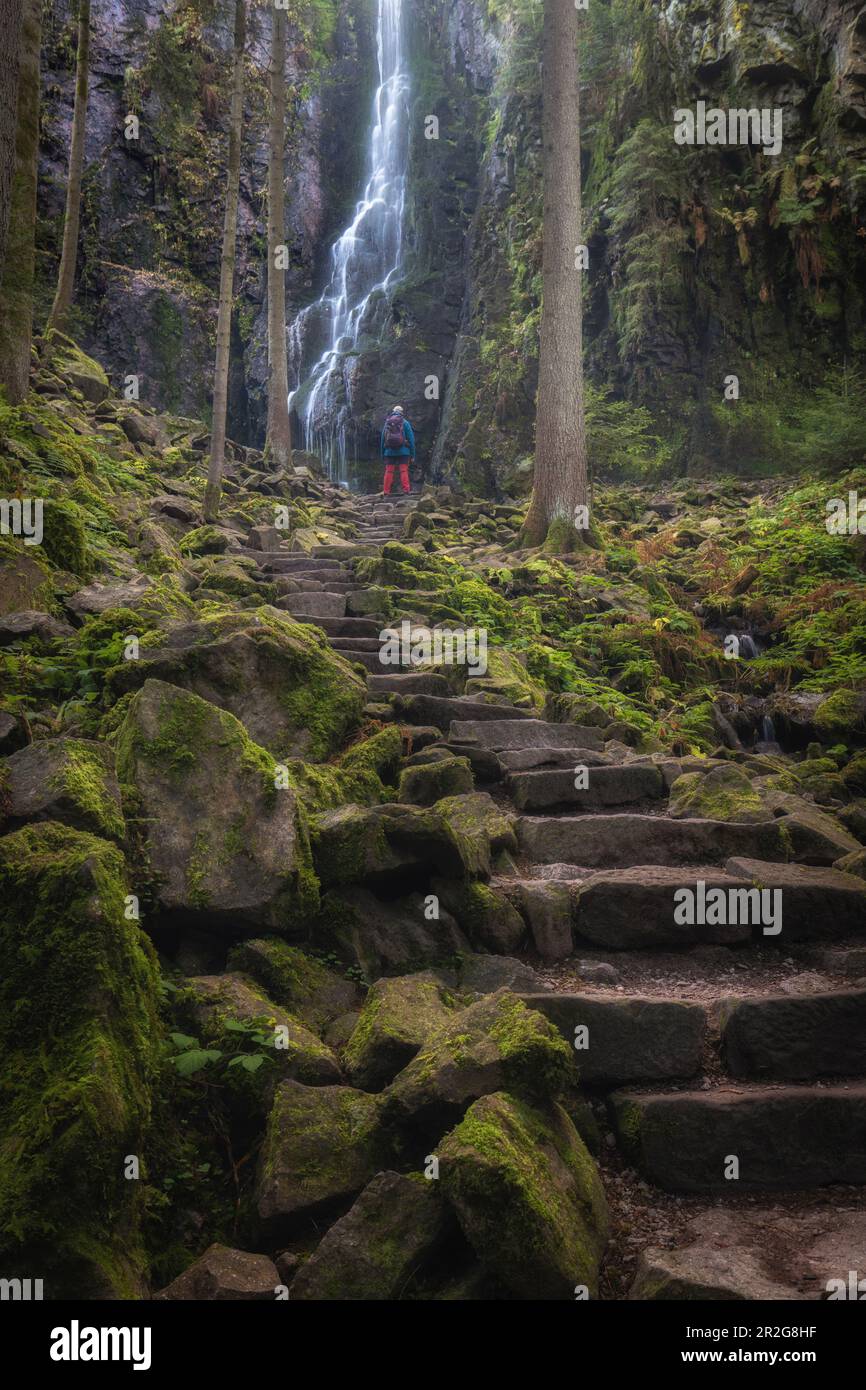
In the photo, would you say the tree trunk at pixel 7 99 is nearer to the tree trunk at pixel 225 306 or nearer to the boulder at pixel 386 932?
the boulder at pixel 386 932

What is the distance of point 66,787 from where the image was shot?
10.8 ft

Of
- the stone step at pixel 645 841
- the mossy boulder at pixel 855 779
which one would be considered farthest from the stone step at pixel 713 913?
the mossy boulder at pixel 855 779

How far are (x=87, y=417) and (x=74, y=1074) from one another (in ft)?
39.2

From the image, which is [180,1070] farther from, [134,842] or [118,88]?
[118,88]

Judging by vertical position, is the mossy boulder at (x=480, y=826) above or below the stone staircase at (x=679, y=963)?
above

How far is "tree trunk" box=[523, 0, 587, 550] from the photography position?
13219 millimetres

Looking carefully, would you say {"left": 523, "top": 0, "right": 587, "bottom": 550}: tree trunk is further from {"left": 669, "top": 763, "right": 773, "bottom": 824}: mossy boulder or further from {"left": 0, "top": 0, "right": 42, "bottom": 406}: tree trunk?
{"left": 669, "top": 763, "right": 773, "bottom": 824}: mossy boulder

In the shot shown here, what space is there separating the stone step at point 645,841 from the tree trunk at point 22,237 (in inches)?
288

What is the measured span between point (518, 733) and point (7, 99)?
210 inches

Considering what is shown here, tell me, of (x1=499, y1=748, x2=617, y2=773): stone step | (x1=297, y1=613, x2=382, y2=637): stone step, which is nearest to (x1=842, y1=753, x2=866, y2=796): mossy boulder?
(x1=499, y1=748, x2=617, y2=773): stone step

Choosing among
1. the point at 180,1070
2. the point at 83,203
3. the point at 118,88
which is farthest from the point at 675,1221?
the point at 118,88

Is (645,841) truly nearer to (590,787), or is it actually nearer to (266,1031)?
(590,787)

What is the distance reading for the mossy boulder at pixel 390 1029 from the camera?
3.24 meters

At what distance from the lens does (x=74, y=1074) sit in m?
2.55
